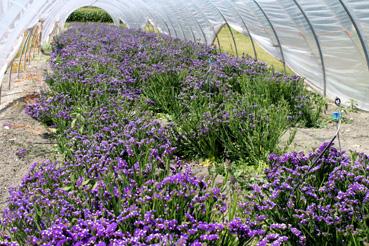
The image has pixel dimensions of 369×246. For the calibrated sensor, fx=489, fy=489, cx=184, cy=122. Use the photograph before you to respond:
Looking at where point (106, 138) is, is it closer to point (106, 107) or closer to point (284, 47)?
point (106, 107)

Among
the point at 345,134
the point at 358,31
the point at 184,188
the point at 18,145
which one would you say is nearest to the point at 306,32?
the point at 358,31

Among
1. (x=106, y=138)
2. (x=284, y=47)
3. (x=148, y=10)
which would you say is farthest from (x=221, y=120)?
(x=148, y=10)

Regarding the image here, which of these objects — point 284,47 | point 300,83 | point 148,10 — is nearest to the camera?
point 300,83

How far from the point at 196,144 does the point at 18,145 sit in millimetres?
2107

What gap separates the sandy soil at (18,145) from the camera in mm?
4816

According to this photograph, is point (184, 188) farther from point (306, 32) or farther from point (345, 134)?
point (306, 32)

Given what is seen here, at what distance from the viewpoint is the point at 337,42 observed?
7.98 metres

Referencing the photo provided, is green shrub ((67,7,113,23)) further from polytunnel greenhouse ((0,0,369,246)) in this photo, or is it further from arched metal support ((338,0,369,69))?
arched metal support ((338,0,369,69))

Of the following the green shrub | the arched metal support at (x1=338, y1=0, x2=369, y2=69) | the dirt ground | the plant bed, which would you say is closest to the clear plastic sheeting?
the arched metal support at (x1=338, y1=0, x2=369, y2=69)

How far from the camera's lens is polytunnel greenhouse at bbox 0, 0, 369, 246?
2.80 m

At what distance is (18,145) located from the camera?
569 cm

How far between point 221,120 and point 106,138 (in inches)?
47.8

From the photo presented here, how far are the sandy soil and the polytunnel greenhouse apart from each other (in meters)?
0.02

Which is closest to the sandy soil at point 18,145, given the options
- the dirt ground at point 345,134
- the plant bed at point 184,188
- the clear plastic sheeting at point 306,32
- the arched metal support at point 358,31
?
the plant bed at point 184,188
